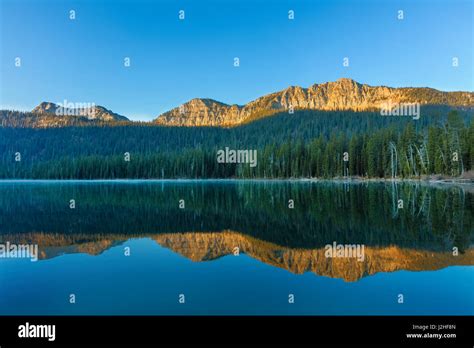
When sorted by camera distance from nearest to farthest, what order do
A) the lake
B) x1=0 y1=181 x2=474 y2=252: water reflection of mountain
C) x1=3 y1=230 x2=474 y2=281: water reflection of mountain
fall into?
the lake → x1=3 y1=230 x2=474 y2=281: water reflection of mountain → x1=0 y1=181 x2=474 y2=252: water reflection of mountain

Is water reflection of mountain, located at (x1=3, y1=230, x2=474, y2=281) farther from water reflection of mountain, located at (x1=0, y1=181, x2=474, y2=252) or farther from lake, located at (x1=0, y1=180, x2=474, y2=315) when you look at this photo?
water reflection of mountain, located at (x1=0, y1=181, x2=474, y2=252)

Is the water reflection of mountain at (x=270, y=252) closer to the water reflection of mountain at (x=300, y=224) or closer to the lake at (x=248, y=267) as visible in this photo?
the lake at (x=248, y=267)

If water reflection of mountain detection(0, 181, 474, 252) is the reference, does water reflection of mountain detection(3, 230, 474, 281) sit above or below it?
below

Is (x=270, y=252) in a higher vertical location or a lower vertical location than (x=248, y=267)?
higher

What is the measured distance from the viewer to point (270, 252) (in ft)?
54.0

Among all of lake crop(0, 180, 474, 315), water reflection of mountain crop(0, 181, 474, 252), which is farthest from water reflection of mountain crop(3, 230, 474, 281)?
water reflection of mountain crop(0, 181, 474, 252)

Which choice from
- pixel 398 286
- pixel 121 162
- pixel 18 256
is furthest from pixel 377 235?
pixel 121 162

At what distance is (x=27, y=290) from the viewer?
39.9ft

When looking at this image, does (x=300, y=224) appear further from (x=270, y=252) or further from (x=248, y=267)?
(x=248, y=267)

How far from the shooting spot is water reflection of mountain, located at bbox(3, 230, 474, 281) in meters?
13.7

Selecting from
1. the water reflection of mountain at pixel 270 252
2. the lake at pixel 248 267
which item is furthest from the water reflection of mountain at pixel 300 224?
the water reflection of mountain at pixel 270 252

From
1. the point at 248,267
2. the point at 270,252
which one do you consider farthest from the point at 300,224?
the point at 248,267
